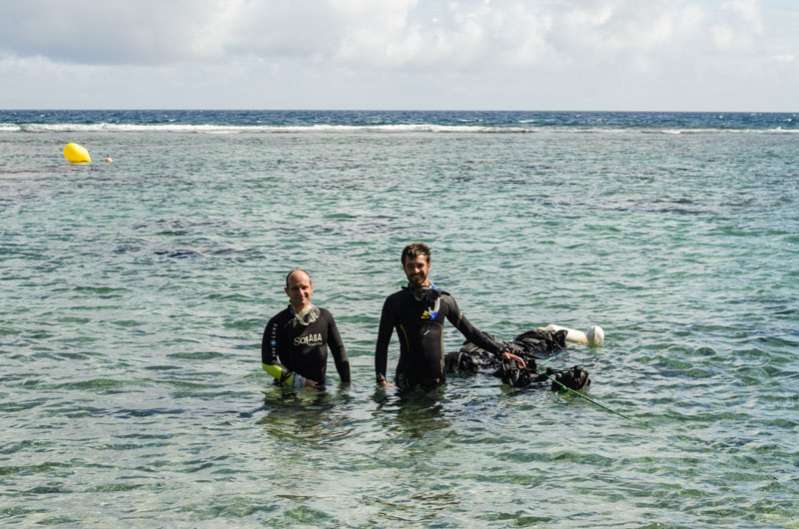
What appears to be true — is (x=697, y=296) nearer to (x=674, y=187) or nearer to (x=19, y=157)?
(x=674, y=187)

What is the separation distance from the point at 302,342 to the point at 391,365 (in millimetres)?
2236

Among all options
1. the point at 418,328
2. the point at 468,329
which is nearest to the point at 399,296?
the point at 418,328

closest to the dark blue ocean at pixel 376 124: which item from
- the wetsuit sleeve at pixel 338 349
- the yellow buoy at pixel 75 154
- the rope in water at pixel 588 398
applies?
the yellow buoy at pixel 75 154

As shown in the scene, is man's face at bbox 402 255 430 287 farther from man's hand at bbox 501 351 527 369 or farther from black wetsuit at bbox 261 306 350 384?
man's hand at bbox 501 351 527 369

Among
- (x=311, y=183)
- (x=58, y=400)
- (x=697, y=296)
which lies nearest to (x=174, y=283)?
(x=58, y=400)

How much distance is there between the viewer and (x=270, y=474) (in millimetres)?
7961

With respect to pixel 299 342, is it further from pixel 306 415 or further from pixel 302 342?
pixel 306 415

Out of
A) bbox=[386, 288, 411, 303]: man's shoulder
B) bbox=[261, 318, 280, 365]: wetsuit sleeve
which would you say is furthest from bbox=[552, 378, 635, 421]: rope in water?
bbox=[261, 318, 280, 365]: wetsuit sleeve

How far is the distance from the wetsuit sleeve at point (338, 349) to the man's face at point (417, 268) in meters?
0.98

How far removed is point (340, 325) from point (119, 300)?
390 centimetres

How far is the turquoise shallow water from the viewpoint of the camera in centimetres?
748

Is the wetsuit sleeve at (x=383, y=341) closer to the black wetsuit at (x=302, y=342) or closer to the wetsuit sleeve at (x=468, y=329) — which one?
the black wetsuit at (x=302, y=342)

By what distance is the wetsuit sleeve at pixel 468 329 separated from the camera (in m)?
10.1

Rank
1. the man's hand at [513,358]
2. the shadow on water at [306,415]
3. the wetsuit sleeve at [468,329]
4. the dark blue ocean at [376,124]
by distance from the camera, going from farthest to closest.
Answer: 1. the dark blue ocean at [376,124]
2. the man's hand at [513,358]
3. the wetsuit sleeve at [468,329]
4. the shadow on water at [306,415]
